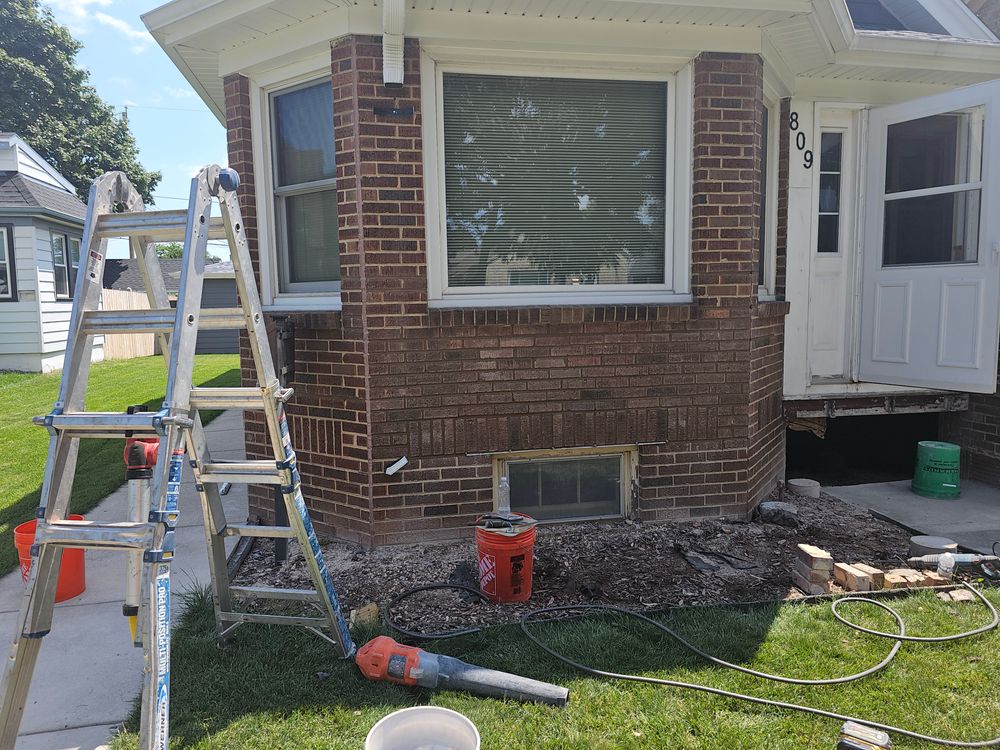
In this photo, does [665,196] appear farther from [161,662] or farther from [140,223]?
[161,662]

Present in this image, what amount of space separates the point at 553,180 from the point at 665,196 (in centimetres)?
80

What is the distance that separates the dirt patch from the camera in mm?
3760

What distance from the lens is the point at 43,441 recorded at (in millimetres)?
7723

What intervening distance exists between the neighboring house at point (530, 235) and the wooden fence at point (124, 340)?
47.5ft

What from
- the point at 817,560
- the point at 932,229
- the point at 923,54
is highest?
the point at 923,54

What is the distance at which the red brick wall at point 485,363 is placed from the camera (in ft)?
14.2

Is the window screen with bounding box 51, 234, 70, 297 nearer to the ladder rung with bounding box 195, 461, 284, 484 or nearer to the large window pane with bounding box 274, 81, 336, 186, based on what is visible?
the large window pane with bounding box 274, 81, 336, 186

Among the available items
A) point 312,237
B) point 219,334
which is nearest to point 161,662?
point 312,237

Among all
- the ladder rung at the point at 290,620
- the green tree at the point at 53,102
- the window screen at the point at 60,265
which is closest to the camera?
the ladder rung at the point at 290,620

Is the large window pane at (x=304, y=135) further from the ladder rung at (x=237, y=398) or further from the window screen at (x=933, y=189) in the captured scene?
the window screen at (x=933, y=189)

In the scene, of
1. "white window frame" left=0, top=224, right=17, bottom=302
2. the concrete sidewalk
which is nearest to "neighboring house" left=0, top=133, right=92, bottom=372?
"white window frame" left=0, top=224, right=17, bottom=302

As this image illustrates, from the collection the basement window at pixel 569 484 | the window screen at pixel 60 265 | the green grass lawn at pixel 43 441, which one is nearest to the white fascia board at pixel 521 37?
the basement window at pixel 569 484

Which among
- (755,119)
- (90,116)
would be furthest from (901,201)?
(90,116)

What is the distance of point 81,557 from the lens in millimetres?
3990
